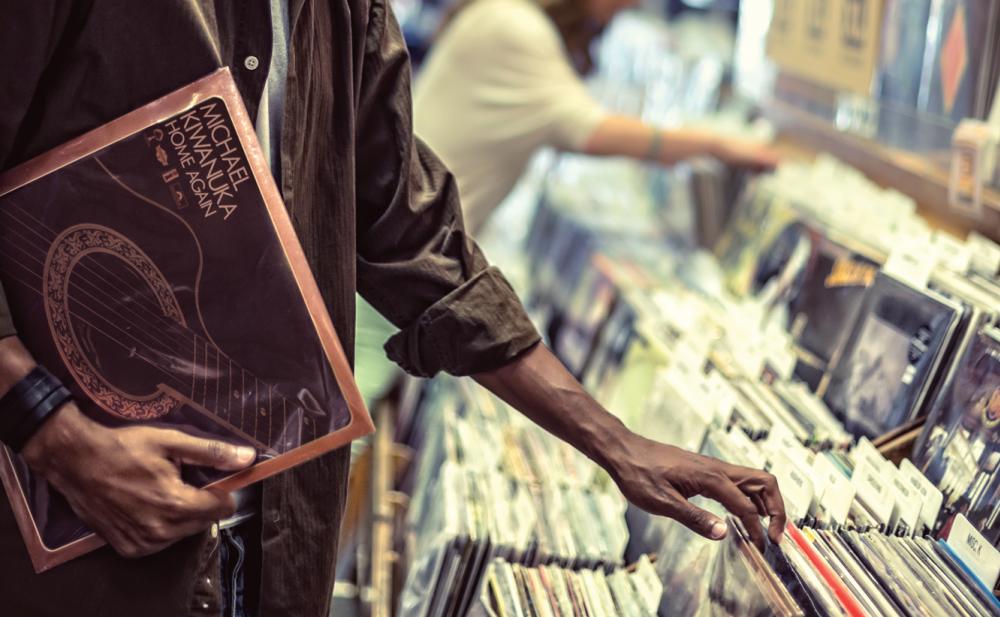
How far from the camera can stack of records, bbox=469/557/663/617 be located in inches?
52.4

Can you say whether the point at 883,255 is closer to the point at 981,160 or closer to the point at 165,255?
the point at 981,160

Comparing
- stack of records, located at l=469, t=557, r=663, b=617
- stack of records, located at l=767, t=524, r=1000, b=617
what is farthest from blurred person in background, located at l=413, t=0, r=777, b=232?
stack of records, located at l=767, t=524, r=1000, b=617

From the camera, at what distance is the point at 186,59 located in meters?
0.96

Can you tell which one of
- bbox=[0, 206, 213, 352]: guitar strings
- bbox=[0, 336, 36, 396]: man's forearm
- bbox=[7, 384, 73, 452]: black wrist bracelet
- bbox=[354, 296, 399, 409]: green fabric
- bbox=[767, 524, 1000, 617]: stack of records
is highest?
bbox=[0, 206, 213, 352]: guitar strings

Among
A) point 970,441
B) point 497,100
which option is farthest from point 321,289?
point 497,100

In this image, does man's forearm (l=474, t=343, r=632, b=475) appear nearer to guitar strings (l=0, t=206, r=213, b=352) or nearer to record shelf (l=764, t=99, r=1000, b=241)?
guitar strings (l=0, t=206, r=213, b=352)

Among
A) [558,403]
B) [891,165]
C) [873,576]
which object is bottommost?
[873,576]

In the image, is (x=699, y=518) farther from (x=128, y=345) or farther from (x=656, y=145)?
(x=656, y=145)

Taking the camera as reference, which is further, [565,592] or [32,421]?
[565,592]

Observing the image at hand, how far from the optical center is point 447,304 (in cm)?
119

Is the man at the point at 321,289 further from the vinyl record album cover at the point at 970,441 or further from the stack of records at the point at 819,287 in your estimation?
the stack of records at the point at 819,287

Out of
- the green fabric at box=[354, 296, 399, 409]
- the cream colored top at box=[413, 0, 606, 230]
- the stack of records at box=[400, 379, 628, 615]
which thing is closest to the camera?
the stack of records at box=[400, 379, 628, 615]

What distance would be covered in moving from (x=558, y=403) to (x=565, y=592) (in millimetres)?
306

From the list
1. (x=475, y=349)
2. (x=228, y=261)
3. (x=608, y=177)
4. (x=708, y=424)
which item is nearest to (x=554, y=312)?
(x=608, y=177)
